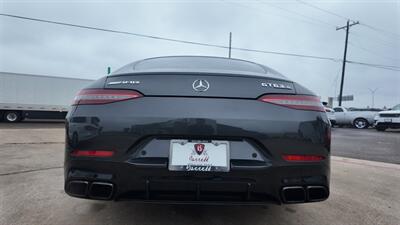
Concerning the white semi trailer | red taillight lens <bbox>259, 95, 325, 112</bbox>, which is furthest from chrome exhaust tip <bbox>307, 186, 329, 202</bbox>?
the white semi trailer

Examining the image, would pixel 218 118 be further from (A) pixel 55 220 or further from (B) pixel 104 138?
(A) pixel 55 220

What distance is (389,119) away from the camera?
16375 mm

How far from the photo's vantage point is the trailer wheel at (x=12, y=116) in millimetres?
19312

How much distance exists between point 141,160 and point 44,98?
68.3 ft

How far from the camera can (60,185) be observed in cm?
345

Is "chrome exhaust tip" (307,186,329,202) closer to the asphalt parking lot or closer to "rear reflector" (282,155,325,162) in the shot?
"rear reflector" (282,155,325,162)

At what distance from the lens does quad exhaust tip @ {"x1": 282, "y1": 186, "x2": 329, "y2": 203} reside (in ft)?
6.24

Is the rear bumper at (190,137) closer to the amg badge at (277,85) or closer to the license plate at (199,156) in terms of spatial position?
the license plate at (199,156)

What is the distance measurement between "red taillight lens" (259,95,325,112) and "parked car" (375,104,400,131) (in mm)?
16964

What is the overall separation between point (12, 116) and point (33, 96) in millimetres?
1777

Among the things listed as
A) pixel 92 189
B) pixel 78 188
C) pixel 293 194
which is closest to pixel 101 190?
pixel 92 189

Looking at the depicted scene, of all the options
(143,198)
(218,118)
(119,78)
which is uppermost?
(119,78)

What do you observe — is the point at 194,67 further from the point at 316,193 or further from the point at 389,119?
the point at 389,119

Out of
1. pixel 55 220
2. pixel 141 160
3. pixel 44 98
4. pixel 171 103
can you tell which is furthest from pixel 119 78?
pixel 44 98
